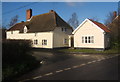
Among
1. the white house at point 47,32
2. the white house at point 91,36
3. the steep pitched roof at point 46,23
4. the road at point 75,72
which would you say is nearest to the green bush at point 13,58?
the road at point 75,72

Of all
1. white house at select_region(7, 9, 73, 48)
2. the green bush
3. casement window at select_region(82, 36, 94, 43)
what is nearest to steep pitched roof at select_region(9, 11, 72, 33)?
white house at select_region(7, 9, 73, 48)

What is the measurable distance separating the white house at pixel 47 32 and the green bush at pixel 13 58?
1608 centimetres

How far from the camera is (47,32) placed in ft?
89.7

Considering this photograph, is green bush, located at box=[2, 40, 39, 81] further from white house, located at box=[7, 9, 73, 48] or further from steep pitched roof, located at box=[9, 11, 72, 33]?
steep pitched roof, located at box=[9, 11, 72, 33]

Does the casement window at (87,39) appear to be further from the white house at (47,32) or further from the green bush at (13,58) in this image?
the green bush at (13,58)

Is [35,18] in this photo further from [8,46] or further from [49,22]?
[8,46]

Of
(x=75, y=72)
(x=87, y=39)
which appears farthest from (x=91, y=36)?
(x=75, y=72)

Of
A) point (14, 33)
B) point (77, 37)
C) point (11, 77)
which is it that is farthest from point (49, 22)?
point (11, 77)

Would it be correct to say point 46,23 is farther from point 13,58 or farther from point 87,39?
point 13,58

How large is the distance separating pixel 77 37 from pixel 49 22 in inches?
305

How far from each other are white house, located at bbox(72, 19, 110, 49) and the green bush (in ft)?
49.6

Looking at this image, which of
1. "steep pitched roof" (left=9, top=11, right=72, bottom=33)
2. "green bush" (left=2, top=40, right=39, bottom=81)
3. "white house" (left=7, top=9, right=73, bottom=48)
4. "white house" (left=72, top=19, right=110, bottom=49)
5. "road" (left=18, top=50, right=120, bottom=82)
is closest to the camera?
"road" (left=18, top=50, right=120, bottom=82)

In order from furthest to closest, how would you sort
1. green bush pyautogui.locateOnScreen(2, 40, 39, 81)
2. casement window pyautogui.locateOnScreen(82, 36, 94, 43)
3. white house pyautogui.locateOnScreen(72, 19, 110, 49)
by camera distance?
casement window pyautogui.locateOnScreen(82, 36, 94, 43) < white house pyautogui.locateOnScreen(72, 19, 110, 49) < green bush pyautogui.locateOnScreen(2, 40, 39, 81)

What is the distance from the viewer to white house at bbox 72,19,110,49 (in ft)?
74.8
